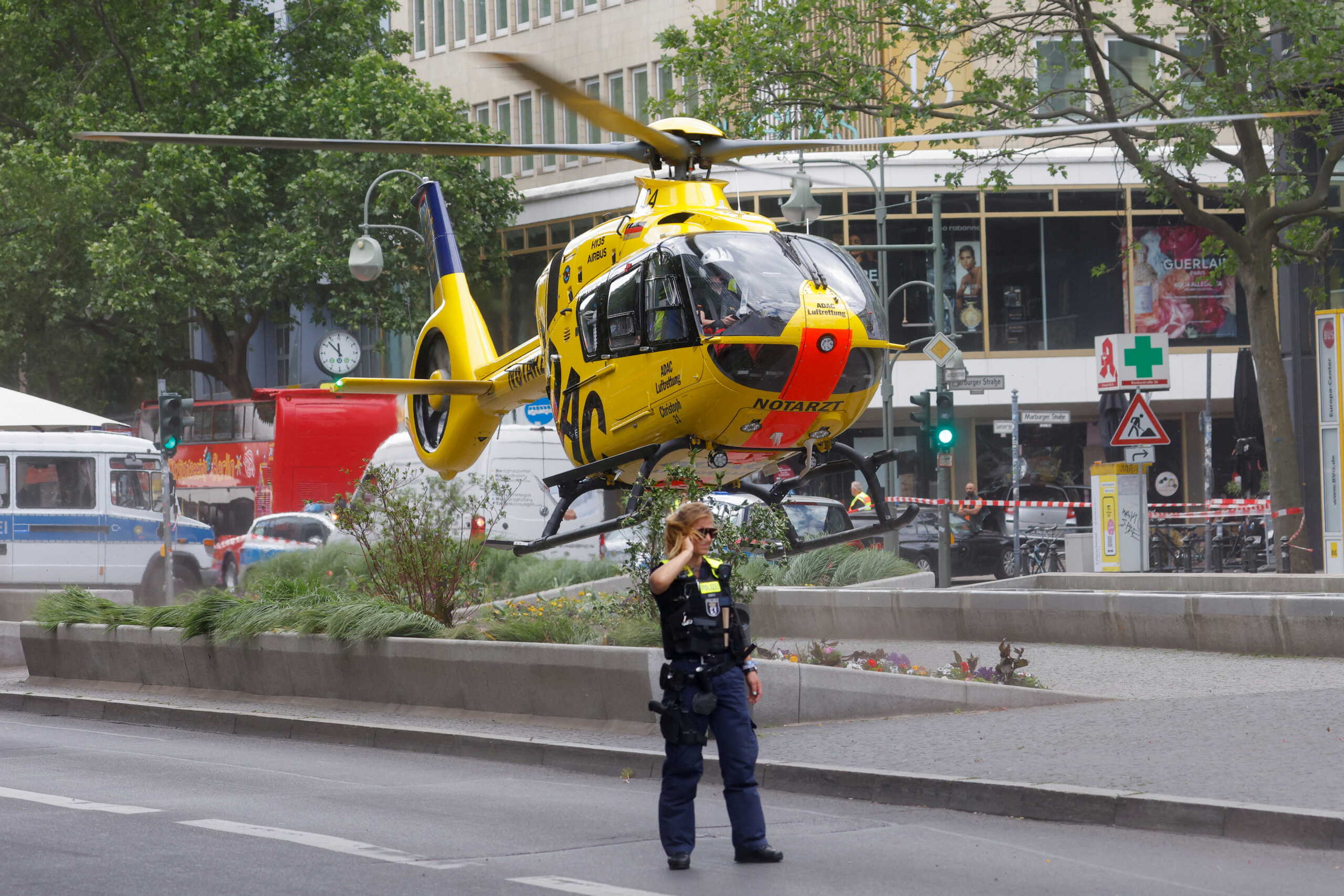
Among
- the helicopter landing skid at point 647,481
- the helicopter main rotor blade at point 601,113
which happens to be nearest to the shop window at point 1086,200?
the helicopter landing skid at point 647,481

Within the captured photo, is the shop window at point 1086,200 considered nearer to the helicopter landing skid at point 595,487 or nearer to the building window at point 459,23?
the building window at point 459,23

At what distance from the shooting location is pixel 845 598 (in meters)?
18.6

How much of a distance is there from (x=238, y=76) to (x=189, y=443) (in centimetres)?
857

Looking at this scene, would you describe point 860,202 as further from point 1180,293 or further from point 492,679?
point 492,679

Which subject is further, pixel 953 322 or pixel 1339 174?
pixel 953 322

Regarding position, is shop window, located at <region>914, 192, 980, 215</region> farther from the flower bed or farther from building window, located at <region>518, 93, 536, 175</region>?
the flower bed

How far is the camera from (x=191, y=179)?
38750mm

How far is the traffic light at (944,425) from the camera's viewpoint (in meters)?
24.0

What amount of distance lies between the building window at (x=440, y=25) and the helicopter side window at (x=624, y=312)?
135 feet

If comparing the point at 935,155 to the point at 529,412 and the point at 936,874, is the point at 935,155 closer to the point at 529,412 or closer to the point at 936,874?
the point at 529,412

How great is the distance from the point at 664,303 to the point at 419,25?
43.5 meters

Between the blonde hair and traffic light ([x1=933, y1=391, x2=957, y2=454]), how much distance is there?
1622 centimetres

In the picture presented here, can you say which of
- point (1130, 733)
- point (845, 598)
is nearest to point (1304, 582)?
point (845, 598)

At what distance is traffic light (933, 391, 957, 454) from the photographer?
Result: 78.7 feet
